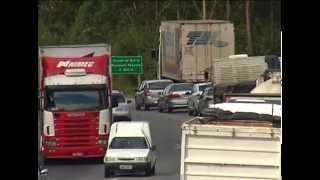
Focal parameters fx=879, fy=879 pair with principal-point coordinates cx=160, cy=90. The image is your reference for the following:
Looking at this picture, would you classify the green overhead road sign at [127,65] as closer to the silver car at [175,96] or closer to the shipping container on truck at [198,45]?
the shipping container on truck at [198,45]

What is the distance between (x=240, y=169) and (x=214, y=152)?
0.45m

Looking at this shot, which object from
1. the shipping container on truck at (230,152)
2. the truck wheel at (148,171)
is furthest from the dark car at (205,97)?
the shipping container on truck at (230,152)

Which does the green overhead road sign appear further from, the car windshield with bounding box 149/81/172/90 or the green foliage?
the car windshield with bounding box 149/81/172/90

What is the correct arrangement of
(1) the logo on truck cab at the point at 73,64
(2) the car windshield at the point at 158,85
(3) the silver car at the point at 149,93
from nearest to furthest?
(1) the logo on truck cab at the point at 73,64
(2) the car windshield at the point at 158,85
(3) the silver car at the point at 149,93

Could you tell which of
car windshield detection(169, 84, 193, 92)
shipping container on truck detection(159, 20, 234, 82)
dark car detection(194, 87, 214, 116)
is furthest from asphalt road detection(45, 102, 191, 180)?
shipping container on truck detection(159, 20, 234, 82)

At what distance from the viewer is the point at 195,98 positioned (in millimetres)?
40312

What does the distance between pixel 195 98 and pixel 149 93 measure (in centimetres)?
875

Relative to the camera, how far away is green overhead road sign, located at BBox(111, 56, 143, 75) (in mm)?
61469

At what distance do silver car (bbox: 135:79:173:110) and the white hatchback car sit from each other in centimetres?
2267

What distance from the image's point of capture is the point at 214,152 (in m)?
12.5

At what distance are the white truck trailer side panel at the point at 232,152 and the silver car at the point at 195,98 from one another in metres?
26.3

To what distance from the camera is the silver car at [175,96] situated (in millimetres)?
43938
